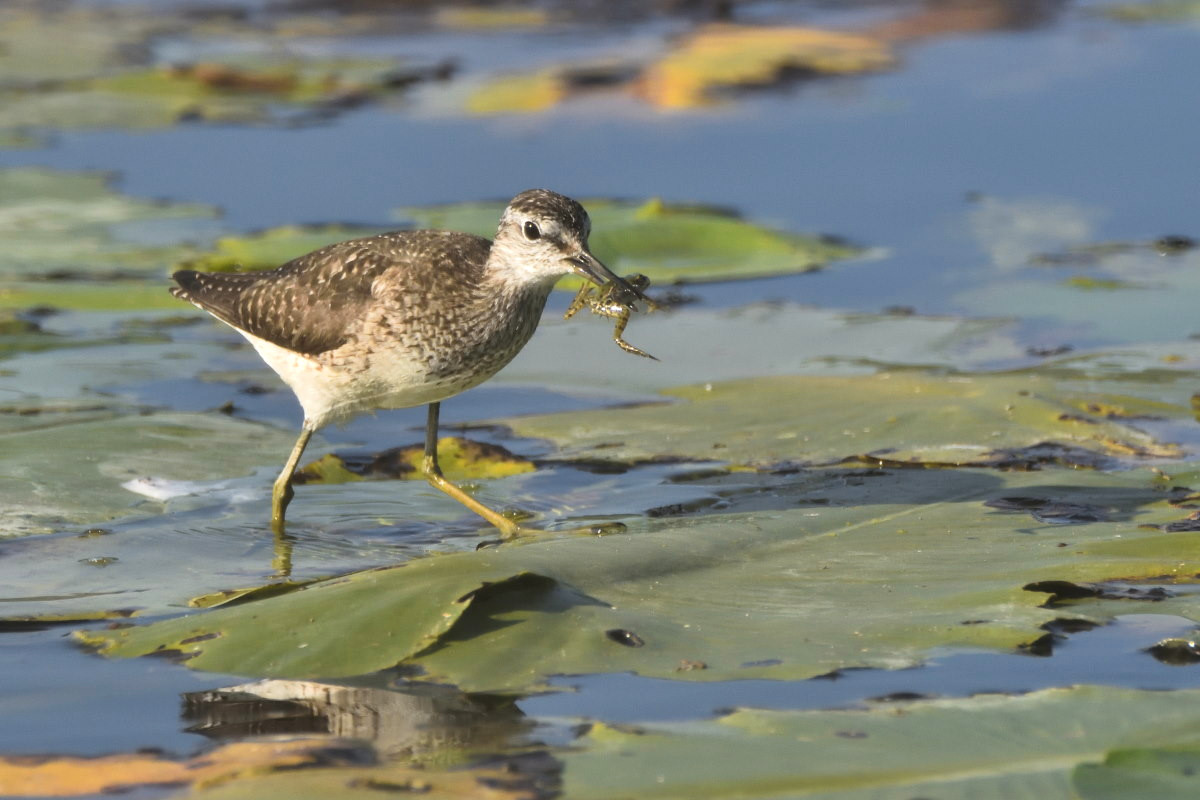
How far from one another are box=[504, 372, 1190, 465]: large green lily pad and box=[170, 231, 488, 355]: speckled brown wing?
1229mm

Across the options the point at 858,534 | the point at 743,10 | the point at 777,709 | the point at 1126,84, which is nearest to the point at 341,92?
the point at 743,10

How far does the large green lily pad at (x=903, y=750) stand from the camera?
4.49 metres

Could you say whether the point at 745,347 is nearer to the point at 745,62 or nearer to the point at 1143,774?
the point at 1143,774

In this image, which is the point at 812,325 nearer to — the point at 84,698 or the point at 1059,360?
the point at 1059,360

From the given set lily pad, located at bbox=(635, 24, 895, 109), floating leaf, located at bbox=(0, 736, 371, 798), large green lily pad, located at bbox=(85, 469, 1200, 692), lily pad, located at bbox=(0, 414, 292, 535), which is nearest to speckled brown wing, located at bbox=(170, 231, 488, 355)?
lily pad, located at bbox=(0, 414, 292, 535)

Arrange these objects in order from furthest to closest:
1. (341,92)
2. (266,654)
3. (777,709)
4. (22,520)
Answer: (341,92)
(22,520)
(266,654)
(777,709)

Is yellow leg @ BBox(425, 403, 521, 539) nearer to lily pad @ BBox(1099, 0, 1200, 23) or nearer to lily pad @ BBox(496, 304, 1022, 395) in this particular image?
lily pad @ BBox(496, 304, 1022, 395)

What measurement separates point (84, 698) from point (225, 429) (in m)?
3.31

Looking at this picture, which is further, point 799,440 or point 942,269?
point 942,269

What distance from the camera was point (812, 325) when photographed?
10.7m

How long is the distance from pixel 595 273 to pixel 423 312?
31.2 inches

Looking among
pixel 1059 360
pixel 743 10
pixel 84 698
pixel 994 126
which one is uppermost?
pixel 743 10

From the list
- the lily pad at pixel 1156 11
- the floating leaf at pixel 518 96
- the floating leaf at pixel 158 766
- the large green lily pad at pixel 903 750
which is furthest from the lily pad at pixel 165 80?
the large green lily pad at pixel 903 750

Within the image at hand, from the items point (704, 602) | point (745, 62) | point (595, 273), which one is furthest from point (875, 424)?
point (745, 62)
